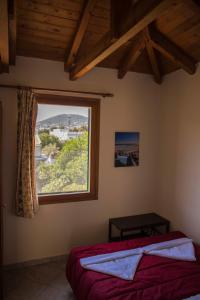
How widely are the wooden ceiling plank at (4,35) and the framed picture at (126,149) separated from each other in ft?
5.63

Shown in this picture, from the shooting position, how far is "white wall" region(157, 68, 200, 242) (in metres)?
3.07

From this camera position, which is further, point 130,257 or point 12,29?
point 130,257

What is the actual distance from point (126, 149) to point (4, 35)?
222 centimetres

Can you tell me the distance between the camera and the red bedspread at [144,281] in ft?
6.41

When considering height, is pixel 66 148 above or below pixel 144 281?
above

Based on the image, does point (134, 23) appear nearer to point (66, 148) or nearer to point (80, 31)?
point (80, 31)

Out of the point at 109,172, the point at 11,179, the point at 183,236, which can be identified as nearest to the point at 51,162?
the point at 11,179

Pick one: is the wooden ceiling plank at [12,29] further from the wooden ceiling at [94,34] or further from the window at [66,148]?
the window at [66,148]

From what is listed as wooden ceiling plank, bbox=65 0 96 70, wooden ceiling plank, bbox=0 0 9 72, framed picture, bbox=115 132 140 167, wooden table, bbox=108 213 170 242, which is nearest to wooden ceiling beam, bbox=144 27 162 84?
wooden ceiling plank, bbox=65 0 96 70

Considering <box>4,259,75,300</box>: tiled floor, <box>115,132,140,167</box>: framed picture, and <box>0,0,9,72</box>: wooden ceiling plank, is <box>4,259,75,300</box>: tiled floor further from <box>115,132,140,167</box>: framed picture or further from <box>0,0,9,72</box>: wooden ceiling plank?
<box>0,0,9,72</box>: wooden ceiling plank

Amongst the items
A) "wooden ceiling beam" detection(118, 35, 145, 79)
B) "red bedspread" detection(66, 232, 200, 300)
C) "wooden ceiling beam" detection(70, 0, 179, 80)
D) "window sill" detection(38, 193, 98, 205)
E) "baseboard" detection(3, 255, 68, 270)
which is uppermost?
"wooden ceiling beam" detection(118, 35, 145, 79)

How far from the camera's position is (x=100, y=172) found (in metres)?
3.44

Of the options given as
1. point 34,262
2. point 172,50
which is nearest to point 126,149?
point 172,50

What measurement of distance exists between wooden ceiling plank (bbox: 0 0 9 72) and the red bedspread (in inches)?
85.2
